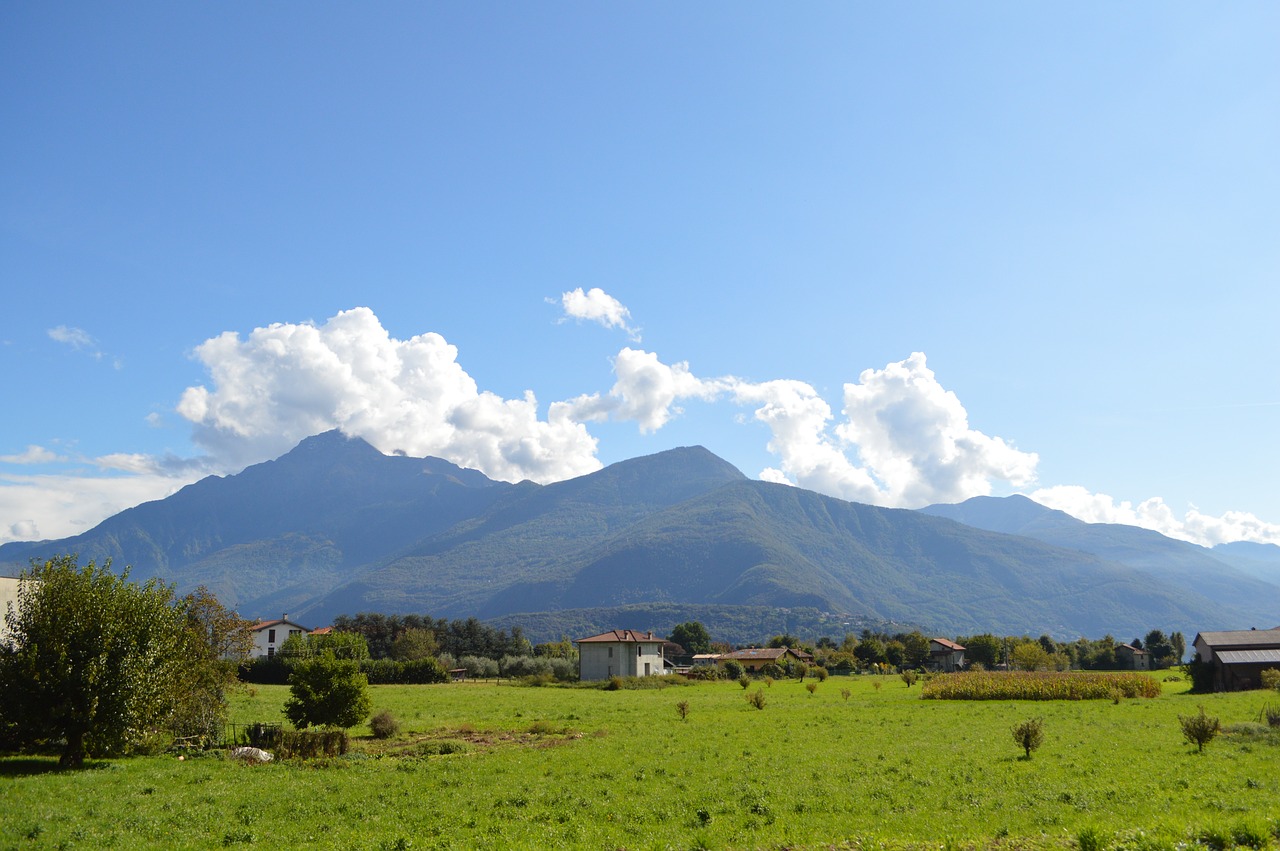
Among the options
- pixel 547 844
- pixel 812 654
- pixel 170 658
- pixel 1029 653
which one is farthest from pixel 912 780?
pixel 812 654

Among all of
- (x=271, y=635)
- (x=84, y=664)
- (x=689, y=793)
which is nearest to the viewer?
(x=689, y=793)

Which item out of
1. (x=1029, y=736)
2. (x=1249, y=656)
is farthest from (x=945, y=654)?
(x=1029, y=736)

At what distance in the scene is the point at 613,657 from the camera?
9056 cm

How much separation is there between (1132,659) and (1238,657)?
67.2 meters

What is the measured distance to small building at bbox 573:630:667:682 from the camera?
8994 centimetres

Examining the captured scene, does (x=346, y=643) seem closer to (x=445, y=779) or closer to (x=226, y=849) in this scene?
(x=445, y=779)

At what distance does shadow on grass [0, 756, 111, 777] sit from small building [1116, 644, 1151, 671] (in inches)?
5286

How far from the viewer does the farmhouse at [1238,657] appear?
62.5m

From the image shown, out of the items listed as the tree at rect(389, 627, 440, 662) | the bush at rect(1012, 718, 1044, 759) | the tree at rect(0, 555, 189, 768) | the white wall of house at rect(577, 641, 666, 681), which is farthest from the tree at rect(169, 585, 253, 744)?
the tree at rect(389, 627, 440, 662)

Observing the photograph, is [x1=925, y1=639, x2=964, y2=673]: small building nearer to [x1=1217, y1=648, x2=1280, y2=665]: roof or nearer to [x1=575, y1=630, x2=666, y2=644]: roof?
[x1=575, y1=630, x2=666, y2=644]: roof

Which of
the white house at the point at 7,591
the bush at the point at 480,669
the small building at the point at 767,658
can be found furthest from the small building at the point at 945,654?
the white house at the point at 7,591

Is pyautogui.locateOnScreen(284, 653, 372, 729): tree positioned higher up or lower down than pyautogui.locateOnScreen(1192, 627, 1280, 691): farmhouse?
higher up

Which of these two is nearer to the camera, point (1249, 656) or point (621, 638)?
point (1249, 656)

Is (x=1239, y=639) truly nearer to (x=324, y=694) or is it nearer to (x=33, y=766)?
(x=324, y=694)
